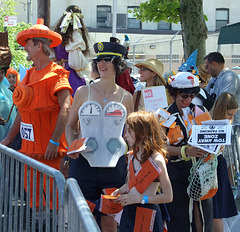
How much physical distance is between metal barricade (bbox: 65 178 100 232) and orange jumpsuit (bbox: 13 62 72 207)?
204cm

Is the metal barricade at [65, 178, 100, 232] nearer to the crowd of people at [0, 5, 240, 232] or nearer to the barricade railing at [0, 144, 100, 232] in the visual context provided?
the barricade railing at [0, 144, 100, 232]

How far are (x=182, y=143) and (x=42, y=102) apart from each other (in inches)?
56.5

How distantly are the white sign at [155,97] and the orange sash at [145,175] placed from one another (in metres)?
1.44

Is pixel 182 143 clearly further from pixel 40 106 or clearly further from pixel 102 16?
pixel 102 16

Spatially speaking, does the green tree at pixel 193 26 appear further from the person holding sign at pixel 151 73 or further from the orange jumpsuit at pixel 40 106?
the orange jumpsuit at pixel 40 106

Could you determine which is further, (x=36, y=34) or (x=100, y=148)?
(x=36, y=34)

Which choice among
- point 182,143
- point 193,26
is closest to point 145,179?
point 182,143

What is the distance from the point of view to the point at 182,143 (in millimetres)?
4523

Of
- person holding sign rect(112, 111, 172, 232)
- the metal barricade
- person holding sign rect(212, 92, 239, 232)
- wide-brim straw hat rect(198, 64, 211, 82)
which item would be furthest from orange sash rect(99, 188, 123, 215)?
wide-brim straw hat rect(198, 64, 211, 82)

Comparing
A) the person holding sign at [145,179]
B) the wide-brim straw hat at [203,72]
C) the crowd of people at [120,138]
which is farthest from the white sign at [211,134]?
the wide-brim straw hat at [203,72]

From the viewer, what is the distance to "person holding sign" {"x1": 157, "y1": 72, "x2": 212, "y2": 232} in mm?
4504

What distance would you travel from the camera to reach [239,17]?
36281 mm

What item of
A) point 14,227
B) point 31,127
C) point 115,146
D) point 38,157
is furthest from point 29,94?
point 14,227

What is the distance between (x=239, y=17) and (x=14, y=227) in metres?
34.8
